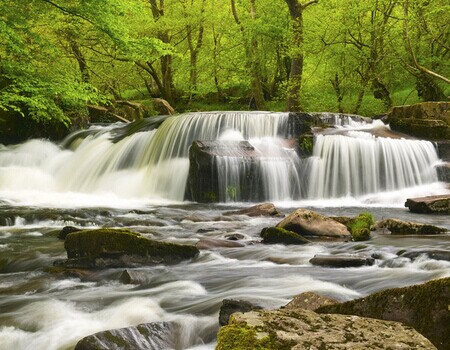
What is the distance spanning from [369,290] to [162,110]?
20.0 meters

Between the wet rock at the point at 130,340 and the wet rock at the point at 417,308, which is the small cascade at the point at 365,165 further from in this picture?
the wet rock at the point at 417,308

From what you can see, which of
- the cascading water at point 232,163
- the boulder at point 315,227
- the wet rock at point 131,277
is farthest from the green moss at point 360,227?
the cascading water at point 232,163

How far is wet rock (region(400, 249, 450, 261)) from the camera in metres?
6.29

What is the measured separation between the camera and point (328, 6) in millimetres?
19562

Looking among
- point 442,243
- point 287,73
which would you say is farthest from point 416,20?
point 442,243

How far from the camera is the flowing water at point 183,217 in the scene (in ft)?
16.3

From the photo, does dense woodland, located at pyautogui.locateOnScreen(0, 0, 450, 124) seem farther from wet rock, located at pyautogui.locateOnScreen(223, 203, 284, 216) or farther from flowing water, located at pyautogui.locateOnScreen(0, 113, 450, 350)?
wet rock, located at pyautogui.locateOnScreen(223, 203, 284, 216)

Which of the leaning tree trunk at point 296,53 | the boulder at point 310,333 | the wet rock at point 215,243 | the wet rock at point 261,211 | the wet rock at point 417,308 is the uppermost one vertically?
the leaning tree trunk at point 296,53

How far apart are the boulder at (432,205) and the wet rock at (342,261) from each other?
5472 mm

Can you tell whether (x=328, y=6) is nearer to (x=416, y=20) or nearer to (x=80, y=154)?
(x=416, y=20)

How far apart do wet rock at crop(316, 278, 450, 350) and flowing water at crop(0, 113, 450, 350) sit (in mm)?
1679

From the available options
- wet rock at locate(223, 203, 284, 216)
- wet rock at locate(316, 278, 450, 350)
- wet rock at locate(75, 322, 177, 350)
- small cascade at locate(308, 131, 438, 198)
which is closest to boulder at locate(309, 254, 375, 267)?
wet rock at locate(75, 322, 177, 350)

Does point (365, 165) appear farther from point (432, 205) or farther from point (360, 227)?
point (360, 227)

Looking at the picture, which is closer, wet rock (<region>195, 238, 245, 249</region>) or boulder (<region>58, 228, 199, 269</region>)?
boulder (<region>58, 228, 199, 269</region>)
